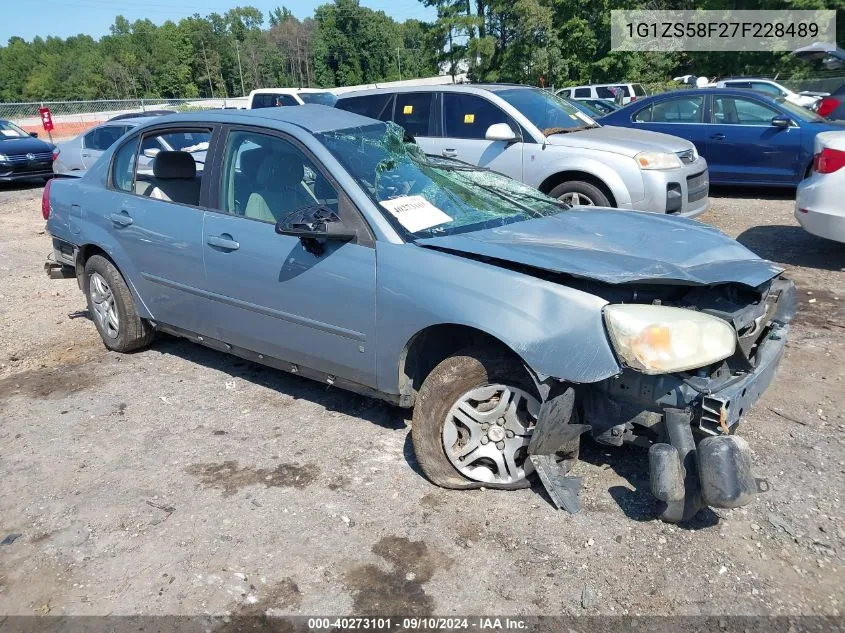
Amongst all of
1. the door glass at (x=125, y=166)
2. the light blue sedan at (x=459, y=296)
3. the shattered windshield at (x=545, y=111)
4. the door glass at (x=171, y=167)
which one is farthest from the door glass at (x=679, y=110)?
the door glass at (x=125, y=166)

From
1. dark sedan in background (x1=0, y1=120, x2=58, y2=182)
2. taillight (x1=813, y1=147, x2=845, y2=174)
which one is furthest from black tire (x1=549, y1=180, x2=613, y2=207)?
dark sedan in background (x1=0, y1=120, x2=58, y2=182)

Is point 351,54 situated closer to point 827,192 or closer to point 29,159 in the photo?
point 29,159

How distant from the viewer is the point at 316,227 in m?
3.57

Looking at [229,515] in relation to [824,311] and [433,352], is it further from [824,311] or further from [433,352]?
[824,311]

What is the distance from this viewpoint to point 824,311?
223 inches

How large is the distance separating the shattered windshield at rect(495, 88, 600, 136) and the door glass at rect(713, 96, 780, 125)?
2.99 meters

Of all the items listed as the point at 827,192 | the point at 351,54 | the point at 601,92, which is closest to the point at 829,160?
the point at 827,192

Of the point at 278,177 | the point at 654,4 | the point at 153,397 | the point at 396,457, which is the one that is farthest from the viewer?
the point at 654,4

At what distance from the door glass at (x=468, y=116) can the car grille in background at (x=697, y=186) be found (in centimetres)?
217

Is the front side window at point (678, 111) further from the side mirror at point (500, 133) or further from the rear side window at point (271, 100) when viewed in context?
the rear side window at point (271, 100)

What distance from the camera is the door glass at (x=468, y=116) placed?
26.8 feet

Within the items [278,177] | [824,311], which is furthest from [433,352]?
[824,311]

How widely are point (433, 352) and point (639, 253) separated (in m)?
1.13

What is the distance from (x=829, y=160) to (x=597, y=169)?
7.10ft
